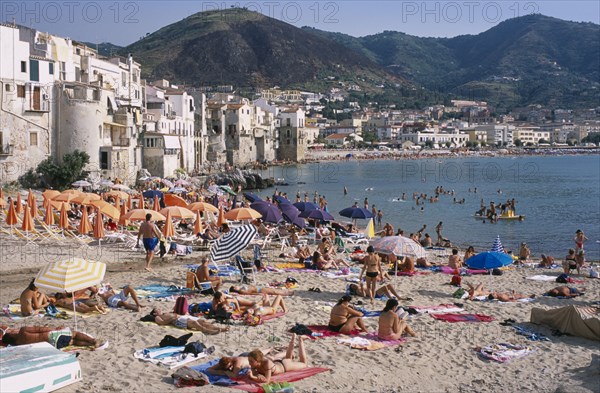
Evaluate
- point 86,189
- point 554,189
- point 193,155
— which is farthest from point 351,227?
point 554,189

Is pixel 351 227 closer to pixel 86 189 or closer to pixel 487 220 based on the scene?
pixel 487 220

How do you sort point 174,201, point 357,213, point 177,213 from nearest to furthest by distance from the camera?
point 177,213, point 357,213, point 174,201

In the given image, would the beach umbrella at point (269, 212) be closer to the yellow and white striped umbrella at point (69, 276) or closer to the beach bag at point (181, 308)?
the beach bag at point (181, 308)

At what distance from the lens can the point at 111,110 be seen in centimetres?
3881

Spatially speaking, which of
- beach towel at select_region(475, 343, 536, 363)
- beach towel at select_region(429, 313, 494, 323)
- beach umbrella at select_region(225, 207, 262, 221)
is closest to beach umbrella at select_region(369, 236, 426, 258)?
beach towel at select_region(429, 313, 494, 323)

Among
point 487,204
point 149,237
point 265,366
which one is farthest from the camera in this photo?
point 487,204

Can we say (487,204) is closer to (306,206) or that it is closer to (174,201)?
(306,206)

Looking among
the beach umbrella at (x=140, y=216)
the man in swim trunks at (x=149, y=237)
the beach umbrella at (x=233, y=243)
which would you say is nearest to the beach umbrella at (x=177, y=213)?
the beach umbrella at (x=140, y=216)

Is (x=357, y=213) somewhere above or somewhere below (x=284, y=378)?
above

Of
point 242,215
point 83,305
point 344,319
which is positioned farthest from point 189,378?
point 242,215

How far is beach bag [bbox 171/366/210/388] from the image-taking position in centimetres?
808

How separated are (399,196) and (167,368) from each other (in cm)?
4534

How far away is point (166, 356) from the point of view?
29.4ft

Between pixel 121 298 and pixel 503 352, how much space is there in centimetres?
663
